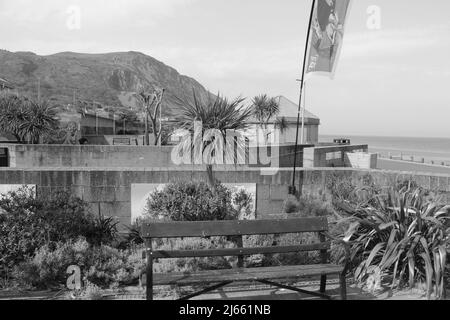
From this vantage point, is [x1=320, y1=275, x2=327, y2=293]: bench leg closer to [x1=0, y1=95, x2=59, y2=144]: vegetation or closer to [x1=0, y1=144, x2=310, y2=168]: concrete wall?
[x1=0, y1=144, x2=310, y2=168]: concrete wall

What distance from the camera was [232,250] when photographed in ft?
15.8

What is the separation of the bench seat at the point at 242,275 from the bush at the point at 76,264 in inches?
45.5

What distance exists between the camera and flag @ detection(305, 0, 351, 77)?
867 cm

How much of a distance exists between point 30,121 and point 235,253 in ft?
73.1

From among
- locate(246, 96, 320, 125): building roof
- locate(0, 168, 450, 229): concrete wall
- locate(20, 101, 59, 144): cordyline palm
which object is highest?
locate(246, 96, 320, 125): building roof

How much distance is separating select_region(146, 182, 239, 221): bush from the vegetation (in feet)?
60.7

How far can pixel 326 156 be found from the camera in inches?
888

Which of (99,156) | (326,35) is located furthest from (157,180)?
(99,156)

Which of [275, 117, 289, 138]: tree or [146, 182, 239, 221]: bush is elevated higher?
[275, 117, 289, 138]: tree

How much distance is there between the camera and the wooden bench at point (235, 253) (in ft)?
14.8

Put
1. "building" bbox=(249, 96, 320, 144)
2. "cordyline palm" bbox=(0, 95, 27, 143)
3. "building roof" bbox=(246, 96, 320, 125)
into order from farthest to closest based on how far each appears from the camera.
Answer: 1. "building roof" bbox=(246, 96, 320, 125)
2. "building" bbox=(249, 96, 320, 144)
3. "cordyline palm" bbox=(0, 95, 27, 143)

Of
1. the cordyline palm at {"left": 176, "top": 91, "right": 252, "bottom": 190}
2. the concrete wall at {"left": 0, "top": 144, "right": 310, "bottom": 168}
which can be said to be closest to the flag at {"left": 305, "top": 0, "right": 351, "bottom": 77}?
the cordyline palm at {"left": 176, "top": 91, "right": 252, "bottom": 190}
